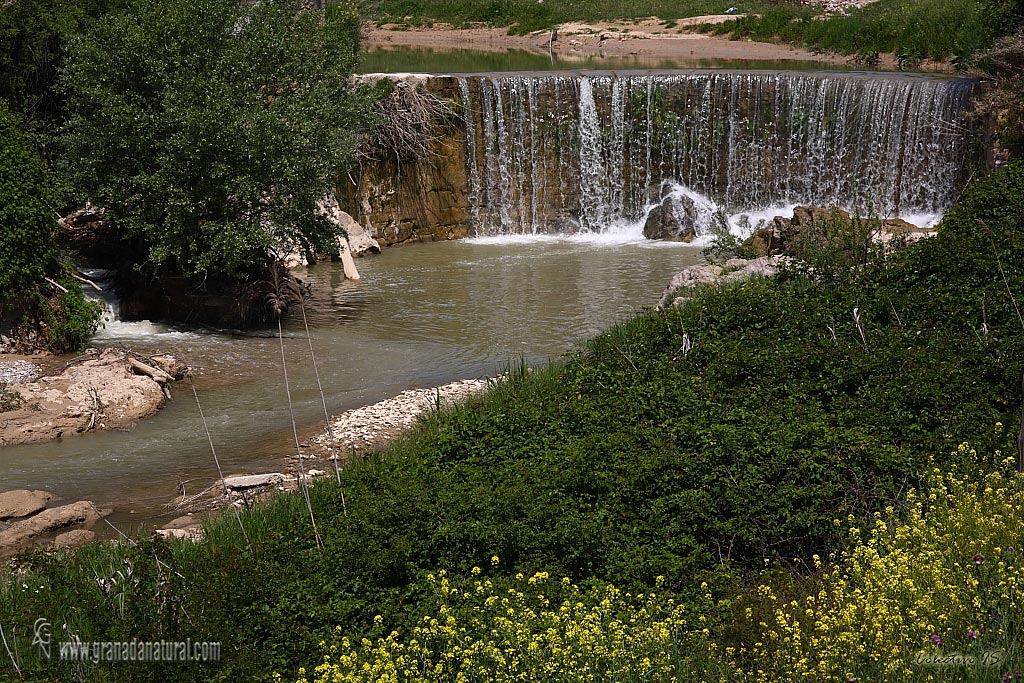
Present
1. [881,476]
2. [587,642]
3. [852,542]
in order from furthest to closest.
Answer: [881,476], [852,542], [587,642]

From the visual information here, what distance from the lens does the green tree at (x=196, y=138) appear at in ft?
40.5

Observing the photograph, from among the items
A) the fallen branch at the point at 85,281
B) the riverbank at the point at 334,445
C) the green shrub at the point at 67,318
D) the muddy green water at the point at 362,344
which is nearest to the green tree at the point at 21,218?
the green shrub at the point at 67,318

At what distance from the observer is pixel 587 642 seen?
4930 millimetres

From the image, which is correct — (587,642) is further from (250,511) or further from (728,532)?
(250,511)

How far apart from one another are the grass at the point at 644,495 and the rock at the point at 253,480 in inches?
33.9

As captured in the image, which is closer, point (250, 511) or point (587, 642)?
point (587, 642)

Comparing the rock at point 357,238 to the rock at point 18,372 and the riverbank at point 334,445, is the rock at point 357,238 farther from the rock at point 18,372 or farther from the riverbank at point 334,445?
the riverbank at point 334,445

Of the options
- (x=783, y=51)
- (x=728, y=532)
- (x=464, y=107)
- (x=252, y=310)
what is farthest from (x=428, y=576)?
(x=783, y=51)

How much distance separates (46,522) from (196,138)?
5.47 meters

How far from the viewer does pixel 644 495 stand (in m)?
6.92

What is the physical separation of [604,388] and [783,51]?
22.5m

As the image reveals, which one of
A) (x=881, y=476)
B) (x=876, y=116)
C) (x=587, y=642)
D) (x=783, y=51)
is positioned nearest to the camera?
(x=587, y=642)

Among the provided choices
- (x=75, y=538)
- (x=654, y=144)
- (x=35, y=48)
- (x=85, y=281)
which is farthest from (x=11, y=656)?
(x=654, y=144)

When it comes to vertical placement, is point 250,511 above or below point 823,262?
below
